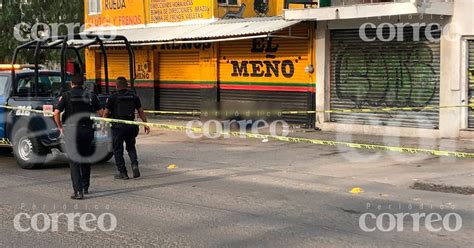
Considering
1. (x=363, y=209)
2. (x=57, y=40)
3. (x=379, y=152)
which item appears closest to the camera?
(x=363, y=209)

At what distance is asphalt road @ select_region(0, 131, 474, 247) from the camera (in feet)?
21.2

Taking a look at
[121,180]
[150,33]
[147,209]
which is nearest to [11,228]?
[147,209]

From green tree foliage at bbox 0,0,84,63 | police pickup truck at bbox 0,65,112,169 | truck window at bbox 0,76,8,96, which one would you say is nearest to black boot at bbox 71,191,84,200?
police pickup truck at bbox 0,65,112,169

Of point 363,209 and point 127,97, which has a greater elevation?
point 127,97

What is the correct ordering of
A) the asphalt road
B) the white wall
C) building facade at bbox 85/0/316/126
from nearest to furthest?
the asphalt road, the white wall, building facade at bbox 85/0/316/126

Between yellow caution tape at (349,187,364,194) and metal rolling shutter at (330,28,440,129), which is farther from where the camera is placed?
metal rolling shutter at (330,28,440,129)

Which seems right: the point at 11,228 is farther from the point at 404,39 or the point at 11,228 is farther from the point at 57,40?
the point at 404,39

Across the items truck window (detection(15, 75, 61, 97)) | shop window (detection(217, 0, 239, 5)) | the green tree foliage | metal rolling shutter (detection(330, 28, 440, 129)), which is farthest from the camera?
the green tree foliage

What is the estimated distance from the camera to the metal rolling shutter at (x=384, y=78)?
15.3 m

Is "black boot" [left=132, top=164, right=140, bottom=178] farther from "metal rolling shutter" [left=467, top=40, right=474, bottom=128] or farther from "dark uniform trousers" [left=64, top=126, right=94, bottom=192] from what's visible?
"metal rolling shutter" [left=467, top=40, right=474, bottom=128]

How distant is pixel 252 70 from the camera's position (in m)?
19.0

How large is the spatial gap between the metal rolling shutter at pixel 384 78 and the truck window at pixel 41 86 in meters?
7.75

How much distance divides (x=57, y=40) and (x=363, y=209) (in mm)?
6789

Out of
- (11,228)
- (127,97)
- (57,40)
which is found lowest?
(11,228)
